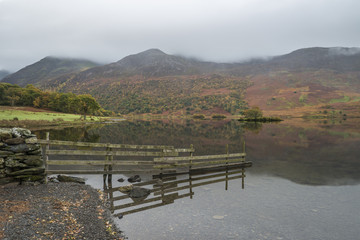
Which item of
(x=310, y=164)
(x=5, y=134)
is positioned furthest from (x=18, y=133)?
(x=310, y=164)

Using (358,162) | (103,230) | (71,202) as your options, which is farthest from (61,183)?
(358,162)

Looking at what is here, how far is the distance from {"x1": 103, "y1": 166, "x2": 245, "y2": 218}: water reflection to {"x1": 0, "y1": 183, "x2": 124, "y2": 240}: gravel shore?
3.32 ft

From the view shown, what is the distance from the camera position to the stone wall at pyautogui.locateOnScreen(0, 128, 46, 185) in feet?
39.2

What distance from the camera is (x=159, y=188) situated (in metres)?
14.5

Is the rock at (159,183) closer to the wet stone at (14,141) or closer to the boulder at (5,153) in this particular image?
the wet stone at (14,141)

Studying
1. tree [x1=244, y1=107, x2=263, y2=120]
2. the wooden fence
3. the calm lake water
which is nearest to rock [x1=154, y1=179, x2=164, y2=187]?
the calm lake water

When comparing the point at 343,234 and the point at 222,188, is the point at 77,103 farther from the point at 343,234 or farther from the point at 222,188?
the point at 343,234

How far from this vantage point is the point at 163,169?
17391 mm

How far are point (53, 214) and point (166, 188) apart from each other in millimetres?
7184

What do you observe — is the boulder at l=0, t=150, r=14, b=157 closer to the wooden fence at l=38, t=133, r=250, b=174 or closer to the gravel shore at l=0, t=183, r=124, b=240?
the wooden fence at l=38, t=133, r=250, b=174

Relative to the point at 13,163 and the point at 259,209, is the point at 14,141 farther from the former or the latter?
the point at 259,209

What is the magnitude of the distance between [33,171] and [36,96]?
4680 inches

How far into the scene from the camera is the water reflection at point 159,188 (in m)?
11.8

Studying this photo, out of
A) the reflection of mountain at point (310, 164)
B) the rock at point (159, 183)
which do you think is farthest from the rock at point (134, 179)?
the reflection of mountain at point (310, 164)
